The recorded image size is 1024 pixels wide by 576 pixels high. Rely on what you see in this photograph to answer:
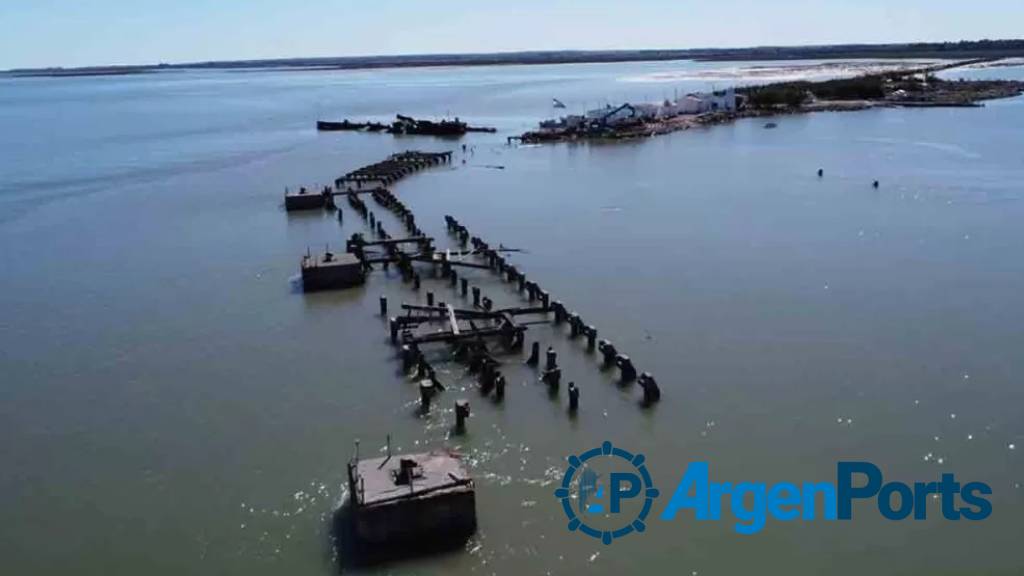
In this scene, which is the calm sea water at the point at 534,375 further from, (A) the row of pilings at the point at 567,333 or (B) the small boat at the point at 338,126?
(B) the small boat at the point at 338,126

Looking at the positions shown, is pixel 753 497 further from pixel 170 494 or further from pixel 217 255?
pixel 217 255

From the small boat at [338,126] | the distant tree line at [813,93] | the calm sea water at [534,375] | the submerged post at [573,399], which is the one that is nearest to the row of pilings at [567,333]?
the submerged post at [573,399]

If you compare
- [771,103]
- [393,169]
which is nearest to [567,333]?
[393,169]

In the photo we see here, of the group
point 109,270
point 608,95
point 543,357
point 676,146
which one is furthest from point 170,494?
point 608,95

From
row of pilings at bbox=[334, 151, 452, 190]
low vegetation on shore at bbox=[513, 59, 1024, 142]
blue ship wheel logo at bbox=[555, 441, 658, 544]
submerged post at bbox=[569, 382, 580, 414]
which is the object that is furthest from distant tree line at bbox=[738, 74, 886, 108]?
blue ship wheel logo at bbox=[555, 441, 658, 544]

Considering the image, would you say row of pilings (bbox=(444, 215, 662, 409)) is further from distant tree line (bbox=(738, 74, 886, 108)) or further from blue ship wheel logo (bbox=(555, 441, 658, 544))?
distant tree line (bbox=(738, 74, 886, 108))

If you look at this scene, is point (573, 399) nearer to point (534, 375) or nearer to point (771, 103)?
point (534, 375)
